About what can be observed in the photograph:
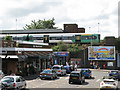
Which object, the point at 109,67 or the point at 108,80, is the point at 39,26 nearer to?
the point at 109,67

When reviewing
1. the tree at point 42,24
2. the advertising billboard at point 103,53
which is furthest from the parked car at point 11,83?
the tree at point 42,24

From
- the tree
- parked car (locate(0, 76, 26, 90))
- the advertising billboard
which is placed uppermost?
the tree

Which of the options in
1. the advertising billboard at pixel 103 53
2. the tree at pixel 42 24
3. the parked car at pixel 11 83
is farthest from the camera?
the tree at pixel 42 24

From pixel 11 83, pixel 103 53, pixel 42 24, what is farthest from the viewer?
pixel 42 24

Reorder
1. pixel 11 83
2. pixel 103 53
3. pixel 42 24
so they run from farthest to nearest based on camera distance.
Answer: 1. pixel 42 24
2. pixel 103 53
3. pixel 11 83

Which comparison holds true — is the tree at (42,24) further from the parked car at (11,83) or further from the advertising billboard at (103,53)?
the parked car at (11,83)

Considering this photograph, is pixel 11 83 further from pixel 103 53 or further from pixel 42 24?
pixel 42 24

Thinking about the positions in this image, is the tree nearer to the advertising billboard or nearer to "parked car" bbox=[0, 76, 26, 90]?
the advertising billboard

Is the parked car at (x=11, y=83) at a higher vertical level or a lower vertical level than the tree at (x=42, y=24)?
Answer: lower

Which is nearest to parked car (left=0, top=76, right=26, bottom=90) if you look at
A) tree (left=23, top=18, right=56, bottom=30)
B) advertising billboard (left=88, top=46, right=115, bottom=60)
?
advertising billboard (left=88, top=46, right=115, bottom=60)

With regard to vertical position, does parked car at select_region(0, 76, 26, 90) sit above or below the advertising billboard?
below

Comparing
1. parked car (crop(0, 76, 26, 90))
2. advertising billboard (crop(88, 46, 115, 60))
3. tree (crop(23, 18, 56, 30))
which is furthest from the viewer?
tree (crop(23, 18, 56, 30))

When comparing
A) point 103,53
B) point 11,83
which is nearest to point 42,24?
point 103,53

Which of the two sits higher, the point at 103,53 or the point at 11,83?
the point at 103,53
